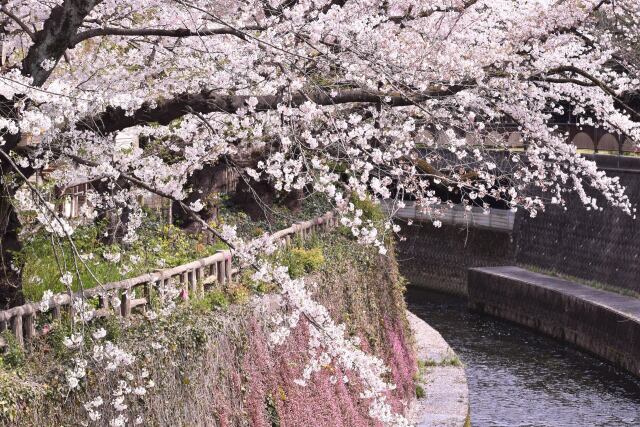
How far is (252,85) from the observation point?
29.5ft

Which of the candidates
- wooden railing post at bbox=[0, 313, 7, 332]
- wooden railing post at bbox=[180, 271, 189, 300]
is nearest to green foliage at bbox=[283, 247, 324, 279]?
wooden railing post at bbox=[180, 271, 189, 300]

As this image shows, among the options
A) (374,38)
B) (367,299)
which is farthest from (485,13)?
(367,299)

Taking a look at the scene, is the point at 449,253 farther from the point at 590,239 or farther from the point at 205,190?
the point at 205,190

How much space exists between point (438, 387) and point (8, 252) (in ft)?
34.4

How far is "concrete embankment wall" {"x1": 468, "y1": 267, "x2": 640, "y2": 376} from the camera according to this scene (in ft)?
74.2

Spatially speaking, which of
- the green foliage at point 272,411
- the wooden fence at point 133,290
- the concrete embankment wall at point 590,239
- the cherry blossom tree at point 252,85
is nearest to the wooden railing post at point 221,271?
the wooden fence at point 133,290

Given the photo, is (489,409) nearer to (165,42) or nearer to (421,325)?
(421,325)

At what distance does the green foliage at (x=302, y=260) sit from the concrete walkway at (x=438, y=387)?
3136 millimetres

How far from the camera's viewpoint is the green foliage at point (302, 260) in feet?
43.2

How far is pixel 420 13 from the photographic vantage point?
13.5m

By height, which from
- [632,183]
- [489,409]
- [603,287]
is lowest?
[489,409]

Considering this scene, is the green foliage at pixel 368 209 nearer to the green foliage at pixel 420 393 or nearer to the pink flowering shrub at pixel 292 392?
the green foliage at pixel 420 393

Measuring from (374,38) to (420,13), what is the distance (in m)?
1.33

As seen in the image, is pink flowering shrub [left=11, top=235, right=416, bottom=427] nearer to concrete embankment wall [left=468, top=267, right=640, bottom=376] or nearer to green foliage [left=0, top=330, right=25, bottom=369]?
green foliage [left=0, top=330, right=25, bottom=369]
